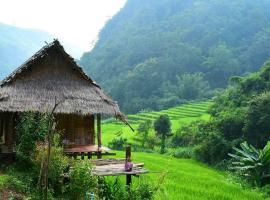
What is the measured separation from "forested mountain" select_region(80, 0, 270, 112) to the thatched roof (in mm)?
41084

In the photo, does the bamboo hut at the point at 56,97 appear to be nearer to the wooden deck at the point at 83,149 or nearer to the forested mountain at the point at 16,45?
the wooden deck at the point at 83,149

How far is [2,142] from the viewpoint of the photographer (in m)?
13.3

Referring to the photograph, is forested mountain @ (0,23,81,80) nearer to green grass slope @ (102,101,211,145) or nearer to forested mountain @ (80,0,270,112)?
forested mountain @ (80,0,270,112)

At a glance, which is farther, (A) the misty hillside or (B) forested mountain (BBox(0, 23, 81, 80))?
(B) forested mountain (BBox(0, 23, 81, 80))

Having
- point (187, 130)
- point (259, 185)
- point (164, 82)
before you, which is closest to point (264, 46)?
point (164, 82)

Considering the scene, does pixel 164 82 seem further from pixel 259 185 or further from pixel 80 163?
pixel 80 163

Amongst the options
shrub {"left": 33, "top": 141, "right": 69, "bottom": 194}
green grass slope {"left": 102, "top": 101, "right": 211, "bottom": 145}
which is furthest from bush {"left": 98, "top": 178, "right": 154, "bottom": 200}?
green grass slope {"left": 102, "top": 101, "right": 211, "bottom": 145}

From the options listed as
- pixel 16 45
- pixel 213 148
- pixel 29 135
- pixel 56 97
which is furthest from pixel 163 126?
pixel 16 45

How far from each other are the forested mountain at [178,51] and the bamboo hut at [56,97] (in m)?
40.8

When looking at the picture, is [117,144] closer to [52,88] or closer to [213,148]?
[213,148]

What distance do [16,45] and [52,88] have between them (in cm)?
10885

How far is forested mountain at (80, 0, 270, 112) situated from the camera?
61250 millimetres

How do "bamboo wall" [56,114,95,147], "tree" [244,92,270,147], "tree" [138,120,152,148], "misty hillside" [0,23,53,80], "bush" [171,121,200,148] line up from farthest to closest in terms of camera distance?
"misty hillside" [0,23,53,80], "tree" [138,120,152,148], "bush" [171,121,200,148], "tree" [244,92,270,147], "bamboo wall" [56,114,95,147]

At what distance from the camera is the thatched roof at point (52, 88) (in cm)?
1337
